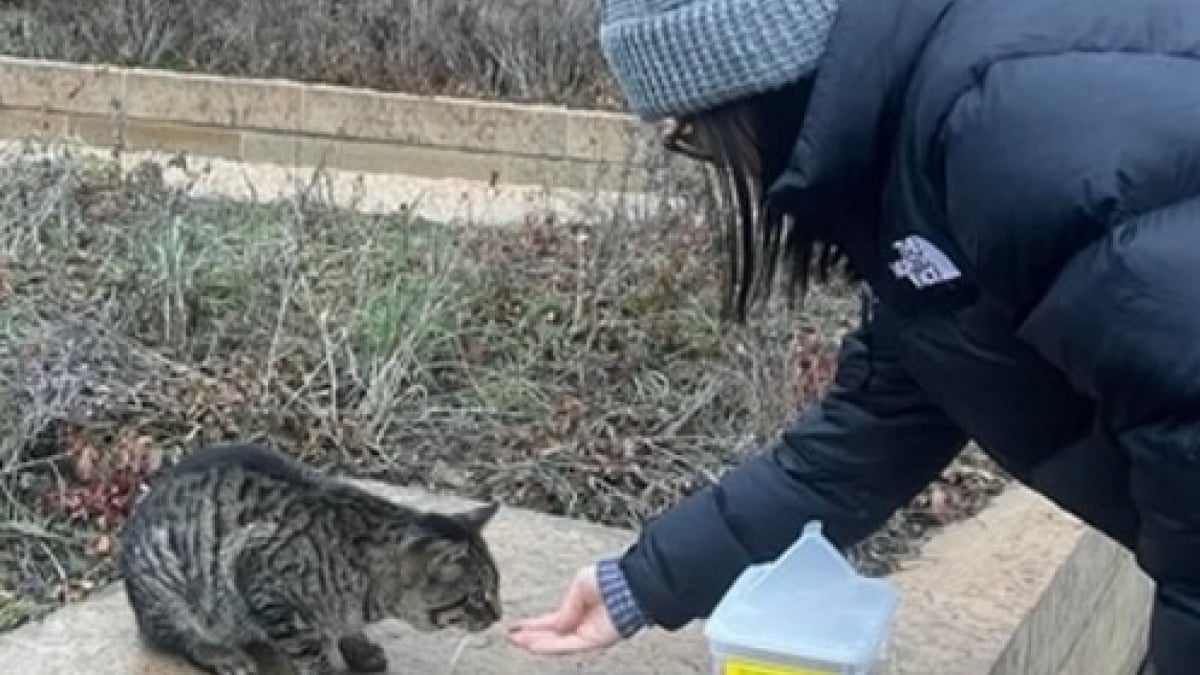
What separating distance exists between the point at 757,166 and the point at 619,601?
0.86 m

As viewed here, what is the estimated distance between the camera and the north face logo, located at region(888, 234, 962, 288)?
102 inches

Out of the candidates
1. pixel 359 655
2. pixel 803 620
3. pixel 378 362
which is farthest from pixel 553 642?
pixel 378 362

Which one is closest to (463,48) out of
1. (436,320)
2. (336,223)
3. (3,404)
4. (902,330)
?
(336,223)

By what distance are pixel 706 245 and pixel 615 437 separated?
3.52 feet

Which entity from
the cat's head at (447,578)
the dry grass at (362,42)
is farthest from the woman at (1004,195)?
the dry grass at (362,42)

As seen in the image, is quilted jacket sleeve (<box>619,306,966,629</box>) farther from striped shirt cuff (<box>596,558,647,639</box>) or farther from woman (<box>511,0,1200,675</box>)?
woman (<box>511,0,1200,675</box>)

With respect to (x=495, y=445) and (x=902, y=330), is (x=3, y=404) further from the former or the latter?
(x=902, y=330)

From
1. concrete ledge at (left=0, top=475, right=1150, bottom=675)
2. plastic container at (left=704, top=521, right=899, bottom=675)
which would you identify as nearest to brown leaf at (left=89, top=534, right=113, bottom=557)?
concrete ledge at (left=0, top=475, right=1150, bottom=675)

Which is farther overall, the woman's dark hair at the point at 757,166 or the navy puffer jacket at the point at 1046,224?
the woman's dark hair at the point at 757,166

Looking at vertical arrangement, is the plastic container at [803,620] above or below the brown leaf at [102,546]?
above

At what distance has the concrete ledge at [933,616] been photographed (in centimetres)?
377

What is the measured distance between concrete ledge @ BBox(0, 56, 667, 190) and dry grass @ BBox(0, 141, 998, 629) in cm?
270

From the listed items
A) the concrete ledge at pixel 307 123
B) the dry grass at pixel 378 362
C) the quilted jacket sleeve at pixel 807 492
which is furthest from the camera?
the concrete ledge at pixel 307 123

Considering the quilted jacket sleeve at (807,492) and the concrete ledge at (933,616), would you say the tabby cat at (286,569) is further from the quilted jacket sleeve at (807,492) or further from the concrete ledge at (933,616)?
the quilted jacket sleeve at (807,492)
